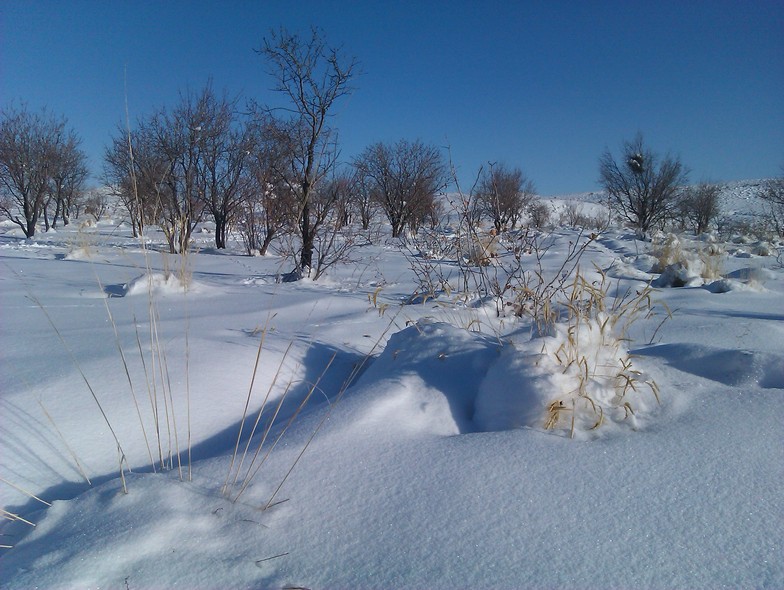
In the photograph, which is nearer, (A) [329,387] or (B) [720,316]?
(A) [329,387]

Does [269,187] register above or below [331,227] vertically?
above

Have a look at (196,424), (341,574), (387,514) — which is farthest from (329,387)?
(341,574)

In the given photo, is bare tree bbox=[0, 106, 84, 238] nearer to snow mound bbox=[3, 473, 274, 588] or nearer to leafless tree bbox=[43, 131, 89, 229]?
leafless tree bbox=[43, 131, 89, 229]

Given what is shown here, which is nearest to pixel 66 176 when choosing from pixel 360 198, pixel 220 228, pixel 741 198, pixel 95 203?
pixel 95 203

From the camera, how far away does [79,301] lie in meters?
3.67

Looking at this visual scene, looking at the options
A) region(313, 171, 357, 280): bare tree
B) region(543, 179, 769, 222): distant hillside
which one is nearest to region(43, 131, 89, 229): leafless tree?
region(313, 171, 357, 280): bare tree

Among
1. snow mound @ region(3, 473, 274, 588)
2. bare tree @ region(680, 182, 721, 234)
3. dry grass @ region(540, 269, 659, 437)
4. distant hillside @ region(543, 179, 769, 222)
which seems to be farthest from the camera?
distant hillside @ region(543, 179, 769, 222)

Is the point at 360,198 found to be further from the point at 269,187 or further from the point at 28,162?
the point at 28,162

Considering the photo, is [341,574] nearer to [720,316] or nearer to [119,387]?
[119,387]

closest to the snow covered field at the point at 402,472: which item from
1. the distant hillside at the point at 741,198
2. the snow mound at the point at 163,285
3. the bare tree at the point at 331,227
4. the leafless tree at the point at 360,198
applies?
the snow mound at the point at 163,285

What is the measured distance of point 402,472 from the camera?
1.19 meters

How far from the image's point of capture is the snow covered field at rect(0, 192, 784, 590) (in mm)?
881

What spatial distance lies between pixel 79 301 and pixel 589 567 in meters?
3.95

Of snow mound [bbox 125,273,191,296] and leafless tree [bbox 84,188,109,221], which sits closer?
snow mound [bbox 125,273,191,296]
